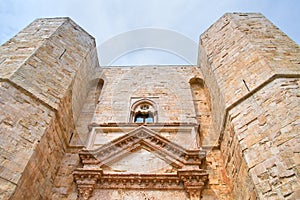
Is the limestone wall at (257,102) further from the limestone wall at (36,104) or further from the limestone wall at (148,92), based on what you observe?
the limestone wall at (36,104)

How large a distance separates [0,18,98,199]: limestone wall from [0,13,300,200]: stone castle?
0.07 feet

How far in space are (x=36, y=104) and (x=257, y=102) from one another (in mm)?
4188

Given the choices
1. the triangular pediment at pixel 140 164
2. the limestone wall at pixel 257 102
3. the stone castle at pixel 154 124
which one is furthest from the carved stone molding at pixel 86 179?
the limestone wall at pixel 257 102

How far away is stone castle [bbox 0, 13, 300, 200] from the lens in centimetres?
381

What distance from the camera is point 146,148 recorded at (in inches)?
215

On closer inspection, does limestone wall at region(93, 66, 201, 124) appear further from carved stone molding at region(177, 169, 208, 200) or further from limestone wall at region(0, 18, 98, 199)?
carved stone molding at region(177, 169, 208, 200)

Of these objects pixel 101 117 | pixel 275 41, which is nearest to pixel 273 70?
pixel 275 41

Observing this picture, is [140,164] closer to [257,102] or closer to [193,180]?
[193,180]

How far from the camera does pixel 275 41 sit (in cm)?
567

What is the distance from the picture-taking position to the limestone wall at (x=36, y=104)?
12.7 ft

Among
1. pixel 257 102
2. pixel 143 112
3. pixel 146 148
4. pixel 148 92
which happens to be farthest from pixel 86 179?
pixel 257 102

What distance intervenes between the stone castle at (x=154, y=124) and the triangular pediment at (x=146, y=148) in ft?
0.07

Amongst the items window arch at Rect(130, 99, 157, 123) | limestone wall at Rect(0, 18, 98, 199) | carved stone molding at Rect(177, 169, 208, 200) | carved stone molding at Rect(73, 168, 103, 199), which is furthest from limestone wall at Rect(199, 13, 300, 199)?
limestone wall at Rect(0, 18, 98, 199)

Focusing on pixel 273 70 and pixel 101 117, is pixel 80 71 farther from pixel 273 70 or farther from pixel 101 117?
pixel 273 70
